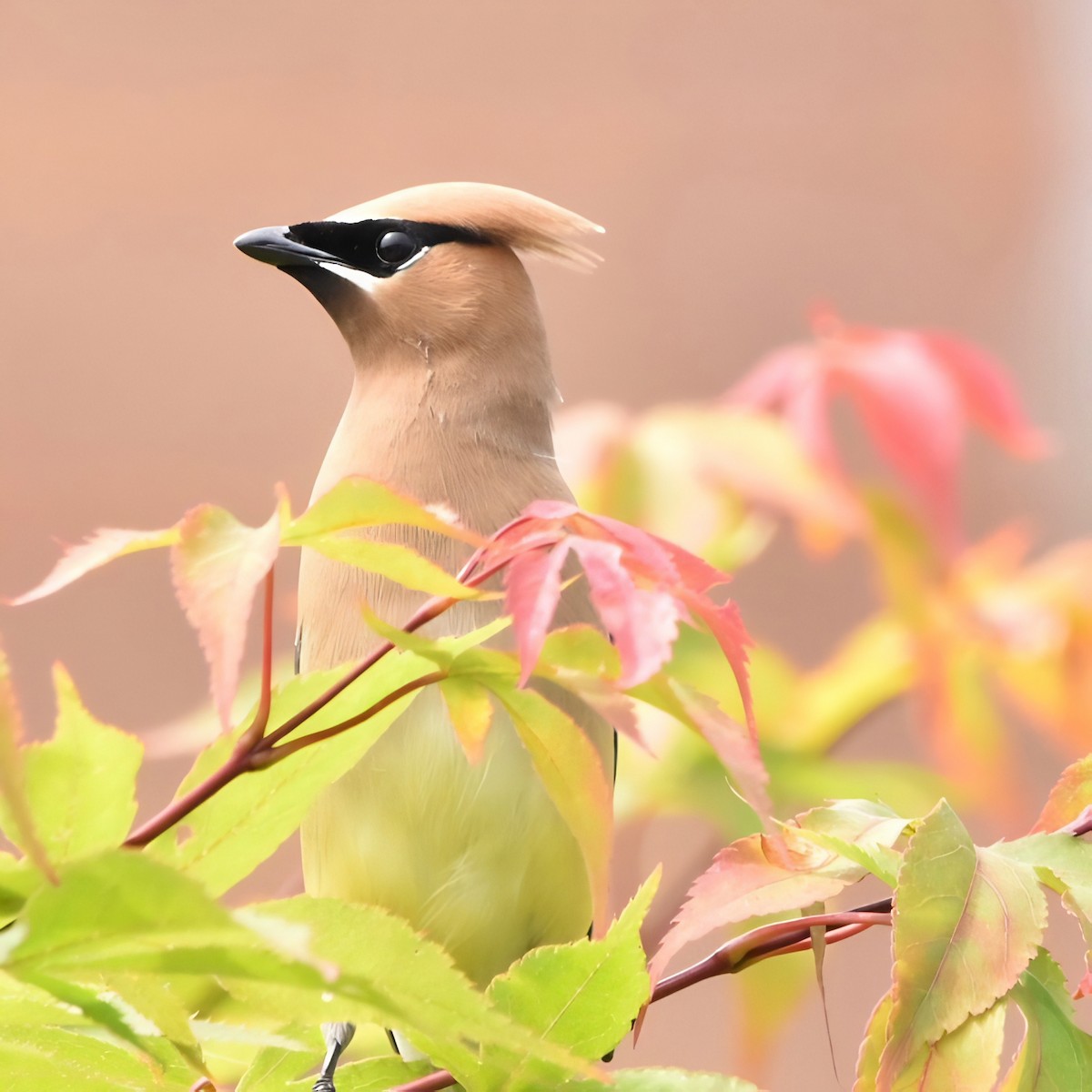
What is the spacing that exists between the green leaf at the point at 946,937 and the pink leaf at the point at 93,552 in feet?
0.67

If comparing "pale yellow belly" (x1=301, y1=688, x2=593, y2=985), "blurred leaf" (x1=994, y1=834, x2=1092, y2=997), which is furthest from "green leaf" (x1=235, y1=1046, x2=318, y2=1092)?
"pale yellow belly" (x1=301, y1=688, x2=593, y2=985)

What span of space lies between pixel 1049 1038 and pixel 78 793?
262 mm

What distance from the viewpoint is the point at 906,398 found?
844mm

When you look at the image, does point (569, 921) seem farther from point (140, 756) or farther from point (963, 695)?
point (140, 756)

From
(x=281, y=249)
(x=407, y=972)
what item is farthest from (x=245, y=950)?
(x=281, y=249)

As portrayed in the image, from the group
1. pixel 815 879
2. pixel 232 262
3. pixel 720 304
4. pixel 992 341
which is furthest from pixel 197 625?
pixel 992 341

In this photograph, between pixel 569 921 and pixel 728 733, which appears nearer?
pixel 728 733

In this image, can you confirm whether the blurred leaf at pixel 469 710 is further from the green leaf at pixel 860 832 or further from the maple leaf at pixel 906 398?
the maple leaf at pixel 906 398

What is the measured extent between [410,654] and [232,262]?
8.60ft

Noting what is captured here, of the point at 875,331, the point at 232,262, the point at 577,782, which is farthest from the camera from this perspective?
the point at 232,262

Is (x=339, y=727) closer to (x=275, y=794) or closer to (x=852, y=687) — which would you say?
(x=275, y=794)

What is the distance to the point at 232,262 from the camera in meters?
2.85

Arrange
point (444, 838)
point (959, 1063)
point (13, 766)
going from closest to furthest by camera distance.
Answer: point (13, 766), point (959, 1063), point (444, 838)

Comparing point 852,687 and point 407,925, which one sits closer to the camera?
point 407,925
